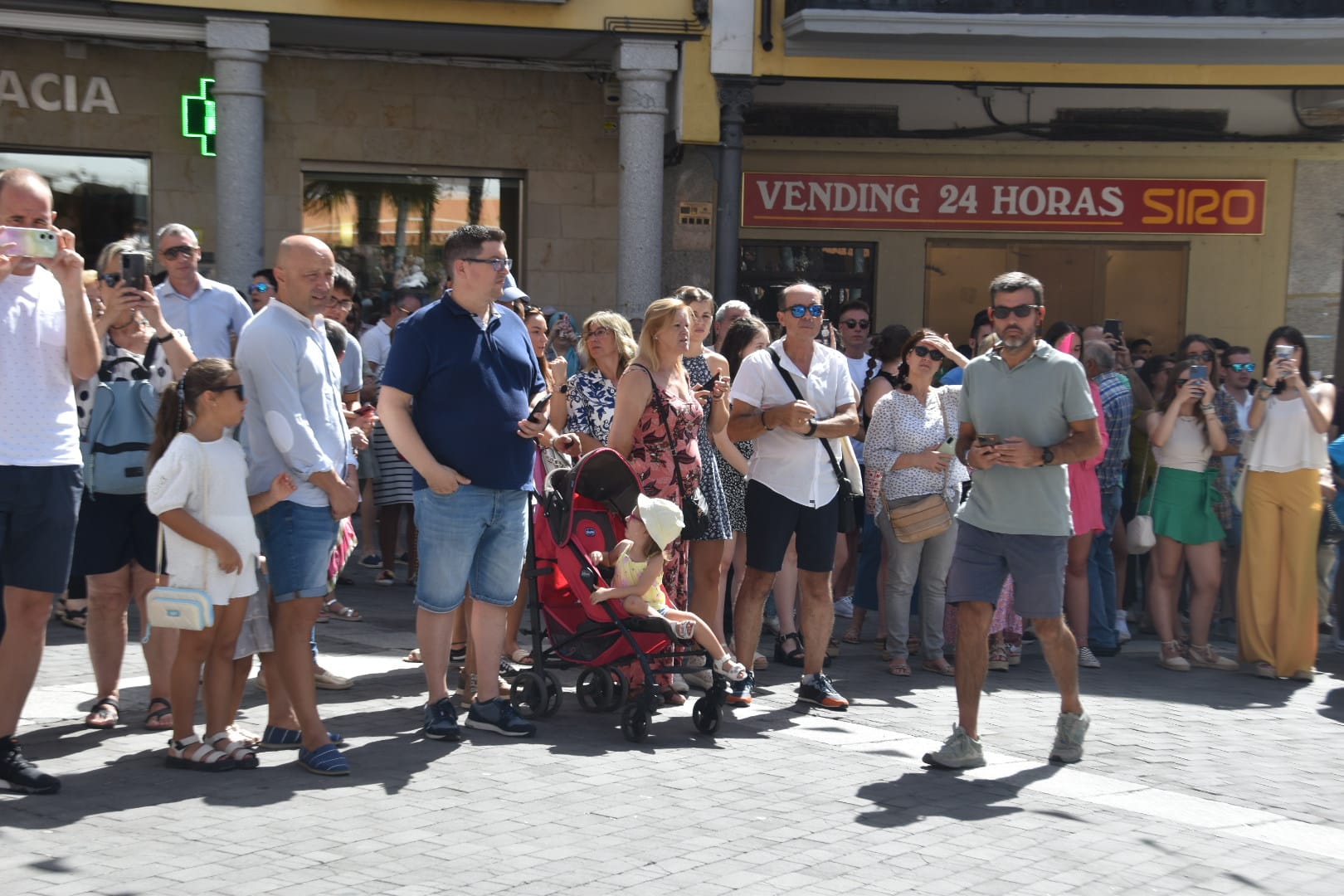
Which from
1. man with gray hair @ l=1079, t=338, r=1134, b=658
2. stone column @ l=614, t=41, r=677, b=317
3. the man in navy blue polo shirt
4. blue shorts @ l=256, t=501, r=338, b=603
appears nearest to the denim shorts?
the man in navy blue polo shirt

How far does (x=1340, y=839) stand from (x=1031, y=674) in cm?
318

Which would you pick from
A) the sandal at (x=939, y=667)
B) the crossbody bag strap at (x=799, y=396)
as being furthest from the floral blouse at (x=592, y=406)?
the sandal at (x=939, y=667)

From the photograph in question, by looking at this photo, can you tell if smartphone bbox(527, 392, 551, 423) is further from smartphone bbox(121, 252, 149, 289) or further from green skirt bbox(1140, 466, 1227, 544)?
green skirt bbox(1140, 466, 1227, 544)

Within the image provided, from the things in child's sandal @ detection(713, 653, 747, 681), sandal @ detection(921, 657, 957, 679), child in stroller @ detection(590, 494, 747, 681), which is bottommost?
sandal @ detection(921, 657, 957, 679)

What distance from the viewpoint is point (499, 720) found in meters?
6.58

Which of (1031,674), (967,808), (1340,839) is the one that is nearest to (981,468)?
(967,808)

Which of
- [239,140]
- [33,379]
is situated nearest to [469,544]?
[33,379]

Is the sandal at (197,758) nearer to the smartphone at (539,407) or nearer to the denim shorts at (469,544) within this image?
the denim shorts at (469,544)

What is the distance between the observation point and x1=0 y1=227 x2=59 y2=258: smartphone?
208 inches

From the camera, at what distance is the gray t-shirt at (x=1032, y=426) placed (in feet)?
21.3

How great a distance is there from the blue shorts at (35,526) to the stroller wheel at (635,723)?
2.43 metres

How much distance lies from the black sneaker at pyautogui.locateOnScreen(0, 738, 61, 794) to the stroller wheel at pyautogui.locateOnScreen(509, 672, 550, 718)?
2.12 meters

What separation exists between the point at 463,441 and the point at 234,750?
1.55m

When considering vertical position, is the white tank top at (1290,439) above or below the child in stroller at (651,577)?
above
